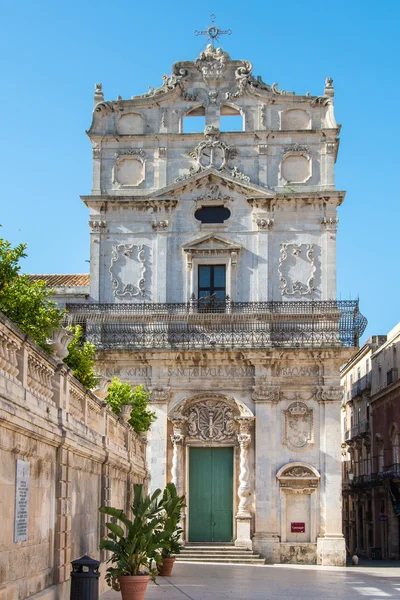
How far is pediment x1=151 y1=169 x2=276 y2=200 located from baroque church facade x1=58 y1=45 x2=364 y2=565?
2.0 inches

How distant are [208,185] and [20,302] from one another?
1724cm

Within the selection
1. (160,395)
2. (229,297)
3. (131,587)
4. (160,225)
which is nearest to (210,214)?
(160,225)

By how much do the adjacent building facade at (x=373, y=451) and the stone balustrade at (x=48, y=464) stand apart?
25.2 metres

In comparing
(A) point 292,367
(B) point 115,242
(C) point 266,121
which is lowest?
(A) point 292,367

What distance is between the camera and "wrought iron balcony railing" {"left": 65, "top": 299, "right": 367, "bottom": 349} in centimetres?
3152

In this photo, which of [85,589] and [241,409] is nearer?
[85,589]

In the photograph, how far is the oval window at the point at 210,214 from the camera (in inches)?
1313

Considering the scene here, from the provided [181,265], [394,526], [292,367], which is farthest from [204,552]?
[394,526]

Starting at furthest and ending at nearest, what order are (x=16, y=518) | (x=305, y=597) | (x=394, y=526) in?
(x=394, y=526) → (x=305, y=597) → (x=16, y=518)

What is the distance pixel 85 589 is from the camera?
43.5 feet

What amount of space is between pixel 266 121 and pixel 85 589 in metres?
23.2

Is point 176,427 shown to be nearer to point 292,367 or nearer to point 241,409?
point 241,409

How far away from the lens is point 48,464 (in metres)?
13.2

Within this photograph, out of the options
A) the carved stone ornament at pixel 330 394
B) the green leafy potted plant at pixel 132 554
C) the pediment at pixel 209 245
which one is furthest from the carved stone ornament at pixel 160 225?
the green leafy potted plant at pixel 132 554
